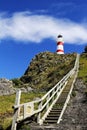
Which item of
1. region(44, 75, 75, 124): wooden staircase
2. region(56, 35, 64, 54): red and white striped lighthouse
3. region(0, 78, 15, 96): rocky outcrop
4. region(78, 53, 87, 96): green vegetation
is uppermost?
region(56, 35, 64, 54): red and white striped lighthouse

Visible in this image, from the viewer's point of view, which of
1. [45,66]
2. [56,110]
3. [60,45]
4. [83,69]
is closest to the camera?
[56,110]

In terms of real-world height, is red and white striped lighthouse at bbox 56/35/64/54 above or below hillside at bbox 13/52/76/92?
above

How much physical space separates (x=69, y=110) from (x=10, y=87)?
2161 centimetres

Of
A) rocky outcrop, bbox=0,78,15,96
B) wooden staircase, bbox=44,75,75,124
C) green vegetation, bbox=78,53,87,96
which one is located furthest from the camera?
green vegetation, bbox=78,53,87,96

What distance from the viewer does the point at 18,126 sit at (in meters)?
27.1

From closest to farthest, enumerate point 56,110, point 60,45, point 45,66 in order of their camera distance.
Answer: point 56,110 → point 45,66 → point 60,45

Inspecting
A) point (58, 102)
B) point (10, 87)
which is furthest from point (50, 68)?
point (58, 102)

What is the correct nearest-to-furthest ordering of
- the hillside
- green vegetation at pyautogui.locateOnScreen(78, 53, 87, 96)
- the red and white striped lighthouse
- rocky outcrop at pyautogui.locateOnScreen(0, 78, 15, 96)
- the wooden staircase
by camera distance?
the wooden staircase → rocky outcrop at pyautogui.locateOnScreen(0, 78, 15, 96) → green vegetation at pyautogui.locateOnScreen(78, 53, 87, 96) → the hillside → the red and white striped lighthouse

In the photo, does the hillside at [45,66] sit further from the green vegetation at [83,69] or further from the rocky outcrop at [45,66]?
the green vegetation at [83,69]

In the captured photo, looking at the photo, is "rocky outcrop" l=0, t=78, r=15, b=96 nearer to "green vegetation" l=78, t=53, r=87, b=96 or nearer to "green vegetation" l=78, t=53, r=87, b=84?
"green vegetation" l=78, t=53, r=87, b=96

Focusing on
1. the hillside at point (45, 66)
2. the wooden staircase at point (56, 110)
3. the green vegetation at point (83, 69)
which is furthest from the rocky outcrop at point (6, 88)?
the hillside at point (45, 66)

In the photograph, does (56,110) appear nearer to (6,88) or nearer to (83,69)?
(6,88)

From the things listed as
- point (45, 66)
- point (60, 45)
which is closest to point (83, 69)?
point (45, 66)

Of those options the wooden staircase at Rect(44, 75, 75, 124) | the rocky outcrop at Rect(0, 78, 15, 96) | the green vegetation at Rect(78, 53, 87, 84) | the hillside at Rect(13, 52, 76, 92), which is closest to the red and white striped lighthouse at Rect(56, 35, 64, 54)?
the hillside at Rect(13, 52, 76, 92)
